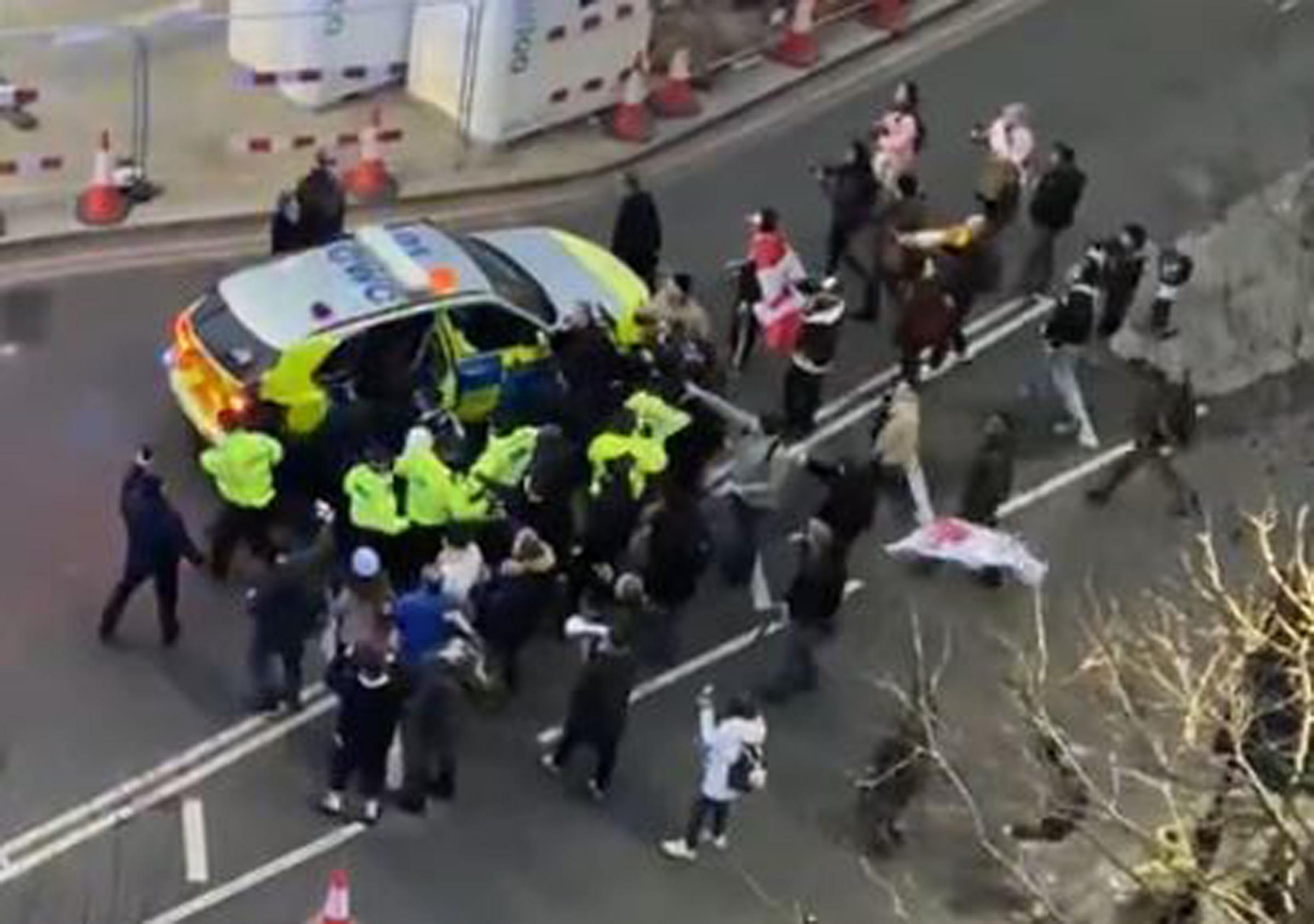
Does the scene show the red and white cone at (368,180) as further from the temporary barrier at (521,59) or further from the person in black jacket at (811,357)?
the person in black jacket at (811,357)

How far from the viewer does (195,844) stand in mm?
20125

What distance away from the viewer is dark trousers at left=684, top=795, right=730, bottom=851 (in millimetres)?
20312

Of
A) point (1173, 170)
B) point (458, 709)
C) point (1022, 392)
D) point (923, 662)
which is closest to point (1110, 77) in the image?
point (1173, 170)

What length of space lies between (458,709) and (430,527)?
1.21m

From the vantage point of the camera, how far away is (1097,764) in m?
21.4

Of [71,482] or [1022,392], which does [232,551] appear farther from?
[1022,392]

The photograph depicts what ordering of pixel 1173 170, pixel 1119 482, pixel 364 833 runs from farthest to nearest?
1. pixel 1173 170
2. pixel 1119 482
3. pixel 364 833

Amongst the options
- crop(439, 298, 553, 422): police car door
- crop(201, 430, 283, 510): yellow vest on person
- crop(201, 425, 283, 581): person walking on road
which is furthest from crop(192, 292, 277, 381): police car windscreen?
crop(439, 298, 553, 422): police car door

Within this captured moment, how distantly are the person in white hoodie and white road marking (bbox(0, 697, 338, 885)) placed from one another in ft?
8.02

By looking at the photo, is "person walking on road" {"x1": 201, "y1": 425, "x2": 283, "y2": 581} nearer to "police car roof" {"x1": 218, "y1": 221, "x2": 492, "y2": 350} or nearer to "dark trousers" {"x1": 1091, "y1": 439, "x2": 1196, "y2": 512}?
"police car roof" {"x1": 218, "y1": 221, "x2": 492, "y2": 350}

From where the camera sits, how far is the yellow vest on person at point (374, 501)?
68.1 feet

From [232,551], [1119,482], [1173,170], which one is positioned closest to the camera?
[232,551]

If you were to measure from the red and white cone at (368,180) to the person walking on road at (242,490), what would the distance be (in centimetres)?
457

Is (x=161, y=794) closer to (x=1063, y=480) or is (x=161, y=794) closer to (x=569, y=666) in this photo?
(x=569, y=666)
